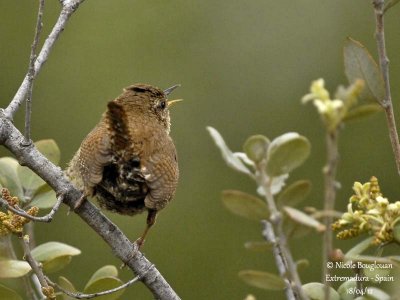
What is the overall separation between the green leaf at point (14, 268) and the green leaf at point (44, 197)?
15.8 inches

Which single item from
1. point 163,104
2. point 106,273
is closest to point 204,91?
point 163,104

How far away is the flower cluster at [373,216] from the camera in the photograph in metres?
2.23

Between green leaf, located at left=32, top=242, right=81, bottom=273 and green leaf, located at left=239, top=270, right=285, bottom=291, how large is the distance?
111 centimetres

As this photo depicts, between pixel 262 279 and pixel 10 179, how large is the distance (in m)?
1.45

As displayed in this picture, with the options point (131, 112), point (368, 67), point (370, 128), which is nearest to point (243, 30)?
point (370, 128)

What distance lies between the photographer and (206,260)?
823 cm

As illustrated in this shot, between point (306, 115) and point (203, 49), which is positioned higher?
point (203, 49)

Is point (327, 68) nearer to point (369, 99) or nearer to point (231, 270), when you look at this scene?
point (231, 270)

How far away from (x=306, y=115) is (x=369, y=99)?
6510 mm

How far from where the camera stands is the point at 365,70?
2.39 metres

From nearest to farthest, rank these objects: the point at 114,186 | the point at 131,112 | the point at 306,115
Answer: the point at 114,186 → the point at 131,112 → the point at 306,115

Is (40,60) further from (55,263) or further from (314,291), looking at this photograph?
(314,291)

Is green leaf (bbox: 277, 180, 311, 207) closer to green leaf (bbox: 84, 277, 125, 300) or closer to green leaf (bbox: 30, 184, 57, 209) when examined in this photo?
green leaf (bbox: 84, 277, 125, 300)

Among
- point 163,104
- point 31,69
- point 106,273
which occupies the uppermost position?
point 163,104
